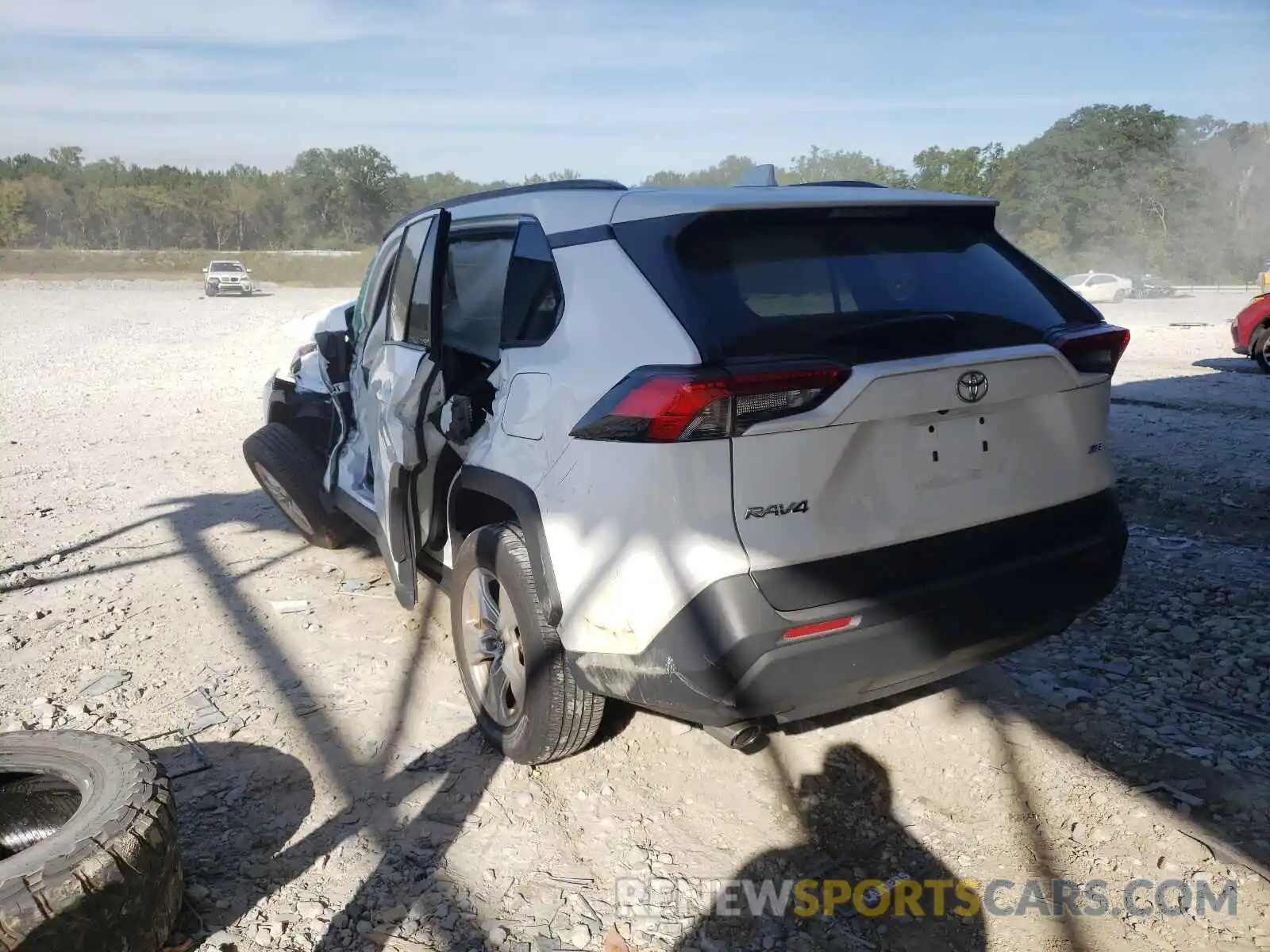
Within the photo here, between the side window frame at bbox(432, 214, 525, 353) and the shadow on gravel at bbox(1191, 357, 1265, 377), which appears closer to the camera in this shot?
the side window frame at bbox(432, 214, 525, 353)

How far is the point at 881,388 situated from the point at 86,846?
7.50 ft

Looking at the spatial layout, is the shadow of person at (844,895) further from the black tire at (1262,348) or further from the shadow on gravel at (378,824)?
the black tire at (1262,348)

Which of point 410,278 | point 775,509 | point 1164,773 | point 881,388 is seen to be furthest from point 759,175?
point 1164,773

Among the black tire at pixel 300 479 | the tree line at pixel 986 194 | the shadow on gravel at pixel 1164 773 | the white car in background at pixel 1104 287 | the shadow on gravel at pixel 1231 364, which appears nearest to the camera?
the shadow on gravel at pixel 1164 773

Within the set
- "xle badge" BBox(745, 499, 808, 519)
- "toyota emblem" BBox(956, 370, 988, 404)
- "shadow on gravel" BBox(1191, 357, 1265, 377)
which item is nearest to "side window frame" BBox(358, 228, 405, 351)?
"xle badge" BBox(745, 499, 808, 519)

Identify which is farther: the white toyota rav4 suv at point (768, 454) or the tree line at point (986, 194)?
the tree line at point (986, 194)

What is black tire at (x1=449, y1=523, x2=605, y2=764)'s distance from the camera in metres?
3.03

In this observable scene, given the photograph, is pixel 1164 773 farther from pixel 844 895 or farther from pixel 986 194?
pixel 986 194

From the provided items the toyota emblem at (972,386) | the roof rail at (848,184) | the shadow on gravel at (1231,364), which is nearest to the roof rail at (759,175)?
the roof rail at (848,184)

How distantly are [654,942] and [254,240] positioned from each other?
81.9 m

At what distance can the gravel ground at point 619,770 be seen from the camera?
265 cm

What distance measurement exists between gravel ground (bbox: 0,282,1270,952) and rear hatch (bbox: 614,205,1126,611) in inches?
35.5

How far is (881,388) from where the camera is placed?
2.52 meters

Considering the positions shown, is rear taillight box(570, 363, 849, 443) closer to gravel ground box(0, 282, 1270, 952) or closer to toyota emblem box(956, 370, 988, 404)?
toyota emblem box(956, 370, 988, 404)
